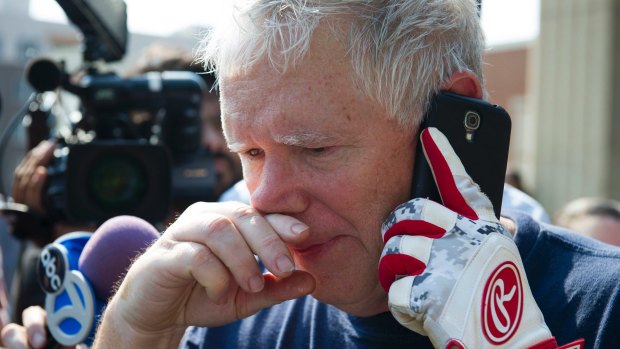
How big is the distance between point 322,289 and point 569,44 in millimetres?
7143

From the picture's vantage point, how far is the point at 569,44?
7.99 metres

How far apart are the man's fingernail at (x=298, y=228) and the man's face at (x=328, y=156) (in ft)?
0.16

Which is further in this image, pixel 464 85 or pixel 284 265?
pixel 464 85

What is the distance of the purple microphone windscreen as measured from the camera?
1.61m

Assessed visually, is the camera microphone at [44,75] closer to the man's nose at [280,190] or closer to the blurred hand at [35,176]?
the blurred hand at [35,176]

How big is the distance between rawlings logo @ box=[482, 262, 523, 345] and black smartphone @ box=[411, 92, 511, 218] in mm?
200

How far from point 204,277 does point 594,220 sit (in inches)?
98.4

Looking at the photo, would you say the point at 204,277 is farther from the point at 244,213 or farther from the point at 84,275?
the point at 84,275

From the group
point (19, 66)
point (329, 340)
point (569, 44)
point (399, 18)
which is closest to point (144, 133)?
point (329, 340)

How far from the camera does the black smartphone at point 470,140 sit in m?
1.41

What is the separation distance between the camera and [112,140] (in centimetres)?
252

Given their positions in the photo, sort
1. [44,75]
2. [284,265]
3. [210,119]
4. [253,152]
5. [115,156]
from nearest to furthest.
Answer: [284,265], [253,152], [44,75], [115,156], [210,119]

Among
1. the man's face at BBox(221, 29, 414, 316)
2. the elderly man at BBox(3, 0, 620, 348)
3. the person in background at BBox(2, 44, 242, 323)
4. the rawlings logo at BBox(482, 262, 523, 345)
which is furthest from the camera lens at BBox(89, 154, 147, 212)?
the rawlings logo at BBox(482, 262, 523, 345)

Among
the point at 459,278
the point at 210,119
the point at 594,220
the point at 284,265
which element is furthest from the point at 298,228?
the point at 594,220
